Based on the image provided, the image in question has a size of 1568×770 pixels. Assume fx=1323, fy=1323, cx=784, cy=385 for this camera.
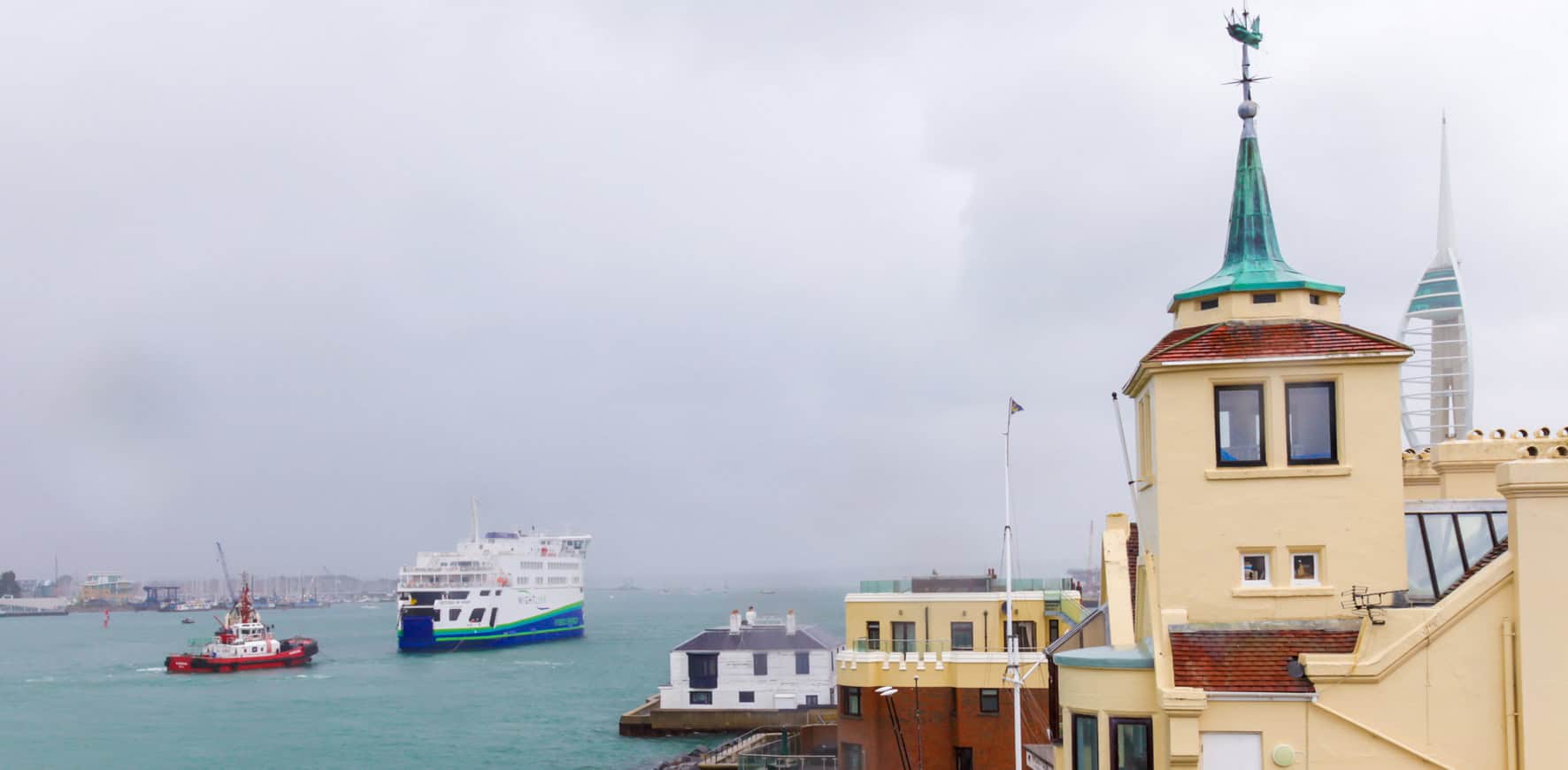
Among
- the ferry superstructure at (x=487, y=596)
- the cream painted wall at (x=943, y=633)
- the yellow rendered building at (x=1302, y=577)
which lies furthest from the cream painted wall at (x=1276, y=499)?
the ferry superstructure at (x=487, y=596)

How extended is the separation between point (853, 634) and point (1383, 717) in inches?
1152

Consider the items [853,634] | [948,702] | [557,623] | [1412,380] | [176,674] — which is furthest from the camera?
[557,623]

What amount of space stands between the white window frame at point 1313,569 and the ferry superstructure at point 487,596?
139 m

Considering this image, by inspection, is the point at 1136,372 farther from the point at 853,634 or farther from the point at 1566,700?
the point at 853,634

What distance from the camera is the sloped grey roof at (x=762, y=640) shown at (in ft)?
217

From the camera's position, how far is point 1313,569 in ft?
44.5

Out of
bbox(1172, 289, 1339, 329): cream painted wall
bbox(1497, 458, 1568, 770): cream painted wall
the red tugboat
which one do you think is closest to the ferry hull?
the red tugboat

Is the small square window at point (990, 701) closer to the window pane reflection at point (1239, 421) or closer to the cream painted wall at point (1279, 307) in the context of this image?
the cream painted wall at point (1279, 307)

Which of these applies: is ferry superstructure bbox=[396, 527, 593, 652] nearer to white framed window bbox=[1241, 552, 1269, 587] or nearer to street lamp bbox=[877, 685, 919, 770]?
street lamp bbox=[877, 685, 919, 770]

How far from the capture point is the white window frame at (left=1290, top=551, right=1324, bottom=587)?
13.5 m

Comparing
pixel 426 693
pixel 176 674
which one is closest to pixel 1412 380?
pixel 426 693

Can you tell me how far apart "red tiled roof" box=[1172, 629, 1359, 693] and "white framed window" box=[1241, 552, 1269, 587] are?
1.83 feet

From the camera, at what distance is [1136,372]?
1436 centimetres

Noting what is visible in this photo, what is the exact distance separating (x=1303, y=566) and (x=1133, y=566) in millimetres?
3317
